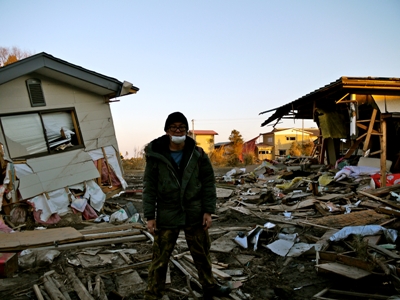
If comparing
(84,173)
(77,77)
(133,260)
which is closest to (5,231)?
(84,173)

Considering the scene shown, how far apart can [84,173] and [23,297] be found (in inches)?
210

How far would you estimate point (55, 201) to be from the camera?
25.2 feet

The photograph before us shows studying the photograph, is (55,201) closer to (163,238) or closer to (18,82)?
(18,82)

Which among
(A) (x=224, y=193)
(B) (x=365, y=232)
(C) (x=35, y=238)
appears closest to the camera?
(B) (x=365, y=232)

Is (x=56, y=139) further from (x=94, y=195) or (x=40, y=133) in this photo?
(x=94, y=195)

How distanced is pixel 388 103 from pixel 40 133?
1098 centimetres

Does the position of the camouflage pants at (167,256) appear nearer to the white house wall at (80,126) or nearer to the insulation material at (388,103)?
the white house wall at (80,126)

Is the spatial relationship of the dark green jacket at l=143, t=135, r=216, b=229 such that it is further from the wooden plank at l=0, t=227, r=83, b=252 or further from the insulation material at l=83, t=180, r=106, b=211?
the insulation material at l=83, t=180, r=106, b=211

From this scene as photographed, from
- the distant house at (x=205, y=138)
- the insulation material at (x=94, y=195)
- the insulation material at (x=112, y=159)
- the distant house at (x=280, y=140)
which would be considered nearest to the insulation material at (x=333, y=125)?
the insulation material at (x=112, y=159)

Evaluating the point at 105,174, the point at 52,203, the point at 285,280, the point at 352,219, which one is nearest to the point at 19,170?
the point at 52,203

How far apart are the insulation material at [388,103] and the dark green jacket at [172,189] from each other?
9.07m

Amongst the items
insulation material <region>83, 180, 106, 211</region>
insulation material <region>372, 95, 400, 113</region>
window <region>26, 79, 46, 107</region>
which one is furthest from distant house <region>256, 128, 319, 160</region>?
window <region>26, 79, 46, 107</region>

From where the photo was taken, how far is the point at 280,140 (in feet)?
154

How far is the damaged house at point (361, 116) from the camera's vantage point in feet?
31.0
